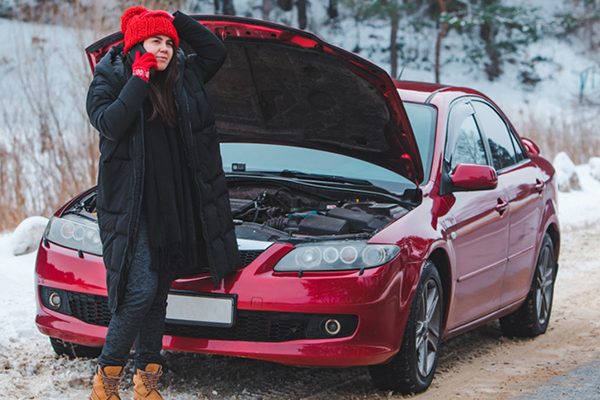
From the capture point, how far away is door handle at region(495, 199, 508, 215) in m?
6.35

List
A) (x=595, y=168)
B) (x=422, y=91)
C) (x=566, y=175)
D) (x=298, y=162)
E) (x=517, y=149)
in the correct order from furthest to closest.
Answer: (x=595, y=168) → (x=566, y=175) → (x=517, y=149) → (x=422, y=91) → (x=298, y=162)

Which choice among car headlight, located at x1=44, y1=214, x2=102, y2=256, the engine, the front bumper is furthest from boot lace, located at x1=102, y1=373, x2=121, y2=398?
the engine

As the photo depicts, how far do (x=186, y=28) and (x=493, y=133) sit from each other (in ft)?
9.06

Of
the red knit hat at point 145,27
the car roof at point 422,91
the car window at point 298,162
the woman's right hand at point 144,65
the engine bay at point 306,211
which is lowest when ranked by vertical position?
the engine bay at point 306,211

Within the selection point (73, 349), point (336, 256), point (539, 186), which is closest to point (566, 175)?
point (539, 186)

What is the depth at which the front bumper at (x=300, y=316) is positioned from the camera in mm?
4855

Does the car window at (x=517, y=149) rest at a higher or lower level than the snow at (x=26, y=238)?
higher

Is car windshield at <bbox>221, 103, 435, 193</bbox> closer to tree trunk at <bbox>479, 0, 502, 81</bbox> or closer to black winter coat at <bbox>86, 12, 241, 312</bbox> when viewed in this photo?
black winter coat at <bbox>86, 12, 241, 312</bbox>

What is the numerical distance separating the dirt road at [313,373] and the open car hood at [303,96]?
1.12 meters

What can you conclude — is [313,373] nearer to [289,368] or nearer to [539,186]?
[289,368]

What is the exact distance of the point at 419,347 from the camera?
5320mm

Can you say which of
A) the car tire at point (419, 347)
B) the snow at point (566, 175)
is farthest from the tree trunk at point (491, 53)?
the car tire at point (419, 347)

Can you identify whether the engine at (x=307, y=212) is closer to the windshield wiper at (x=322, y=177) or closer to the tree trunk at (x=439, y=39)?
the windshield wiper at (x=322, y=177)

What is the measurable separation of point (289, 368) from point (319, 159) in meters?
1.19
